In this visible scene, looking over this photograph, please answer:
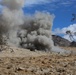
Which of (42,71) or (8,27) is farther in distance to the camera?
(8,27)

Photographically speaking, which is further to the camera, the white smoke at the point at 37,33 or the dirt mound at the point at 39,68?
the white smoke at the point at 37,33

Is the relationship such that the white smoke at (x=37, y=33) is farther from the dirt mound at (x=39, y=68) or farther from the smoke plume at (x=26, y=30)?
the dirt mound at (x=39, y=68)

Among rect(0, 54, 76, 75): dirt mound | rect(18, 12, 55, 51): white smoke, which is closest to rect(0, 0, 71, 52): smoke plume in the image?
rect(18, 12, 55, 51): white smoke

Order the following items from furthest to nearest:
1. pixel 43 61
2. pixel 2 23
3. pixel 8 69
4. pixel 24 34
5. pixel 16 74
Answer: pixel 24 34
pixel 2 23
pixel 43 61
pixel 8 69
pixel 16 74

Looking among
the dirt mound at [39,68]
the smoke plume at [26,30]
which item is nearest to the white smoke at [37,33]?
the smoke plume at [26,30]

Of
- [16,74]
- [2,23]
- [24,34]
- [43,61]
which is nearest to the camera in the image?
[16,74]

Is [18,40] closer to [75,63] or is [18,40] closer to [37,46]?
[37,46]

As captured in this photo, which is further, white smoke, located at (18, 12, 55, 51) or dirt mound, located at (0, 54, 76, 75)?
white smoke, located at (18, 12, 55, 51)

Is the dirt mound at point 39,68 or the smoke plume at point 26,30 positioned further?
the smoke plume at point 26,30

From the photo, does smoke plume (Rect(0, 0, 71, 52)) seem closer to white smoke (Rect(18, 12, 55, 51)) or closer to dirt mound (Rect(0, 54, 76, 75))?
white smoke (Rect(18, 12, 55, 51))

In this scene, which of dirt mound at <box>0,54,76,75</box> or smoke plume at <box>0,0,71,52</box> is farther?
smoke plume at <box>0,0,71,52</box>

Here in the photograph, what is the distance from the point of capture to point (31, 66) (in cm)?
1440

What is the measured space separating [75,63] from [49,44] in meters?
19.0

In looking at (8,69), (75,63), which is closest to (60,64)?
(75,63)
